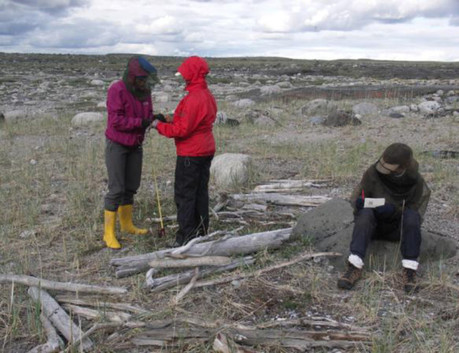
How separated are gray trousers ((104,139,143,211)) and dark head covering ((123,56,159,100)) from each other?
0.57 metres

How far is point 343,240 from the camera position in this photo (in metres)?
4.74

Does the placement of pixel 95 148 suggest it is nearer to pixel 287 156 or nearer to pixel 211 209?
pixel 287 156

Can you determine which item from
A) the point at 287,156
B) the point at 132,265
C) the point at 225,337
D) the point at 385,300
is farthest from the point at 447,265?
the point at 287,156

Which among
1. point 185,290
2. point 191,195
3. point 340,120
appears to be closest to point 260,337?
point 185,290

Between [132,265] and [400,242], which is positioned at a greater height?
[400,242]

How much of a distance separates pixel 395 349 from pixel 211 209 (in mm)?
2952

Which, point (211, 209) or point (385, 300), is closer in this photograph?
point (385, 300)

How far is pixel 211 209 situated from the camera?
5.84m

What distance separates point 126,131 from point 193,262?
5.02 ft

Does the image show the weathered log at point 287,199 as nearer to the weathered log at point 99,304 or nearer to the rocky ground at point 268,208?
the rocky ground at point 268,208

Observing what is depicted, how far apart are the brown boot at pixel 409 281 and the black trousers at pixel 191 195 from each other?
2.00 m

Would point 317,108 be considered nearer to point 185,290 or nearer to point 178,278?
point 178,278

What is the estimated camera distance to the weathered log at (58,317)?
11.0 ft

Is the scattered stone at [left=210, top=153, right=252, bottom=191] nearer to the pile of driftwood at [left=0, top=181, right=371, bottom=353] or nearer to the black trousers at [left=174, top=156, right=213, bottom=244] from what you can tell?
the black trousers at [left=174, top=156, right=213, bottom=244]
